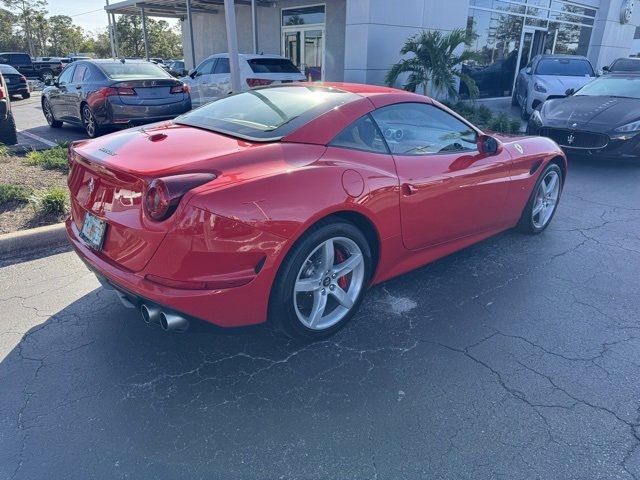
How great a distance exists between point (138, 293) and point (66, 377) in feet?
2.37

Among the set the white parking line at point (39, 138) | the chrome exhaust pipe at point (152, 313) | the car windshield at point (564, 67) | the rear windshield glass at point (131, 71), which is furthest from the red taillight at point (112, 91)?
the car windshield at point (564, 67)

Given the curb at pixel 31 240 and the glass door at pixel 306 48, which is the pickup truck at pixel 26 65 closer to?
the glass door at pixel 306 48

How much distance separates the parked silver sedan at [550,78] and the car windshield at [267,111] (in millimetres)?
10301

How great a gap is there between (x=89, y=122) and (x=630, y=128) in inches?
364

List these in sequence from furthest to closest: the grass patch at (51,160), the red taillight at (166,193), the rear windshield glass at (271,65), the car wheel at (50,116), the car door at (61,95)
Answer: the rear windshield glass at (271,65) → the car wheel at (50,116) → the car door at (61,95) → the grass patch at (51,160) → the red taillight at (166,193)

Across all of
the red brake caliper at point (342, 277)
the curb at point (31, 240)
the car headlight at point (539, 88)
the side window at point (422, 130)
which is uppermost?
the side window at point (422, 130)

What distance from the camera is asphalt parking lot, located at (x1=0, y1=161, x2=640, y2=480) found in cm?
218

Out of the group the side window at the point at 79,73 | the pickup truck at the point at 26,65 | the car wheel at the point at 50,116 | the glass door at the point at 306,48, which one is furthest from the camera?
the pickup truck at the point at 26,65

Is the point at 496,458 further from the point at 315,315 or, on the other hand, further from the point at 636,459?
the point at 315,315

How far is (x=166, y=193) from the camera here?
2361 millimetres

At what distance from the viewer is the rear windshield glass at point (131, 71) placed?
9043mm

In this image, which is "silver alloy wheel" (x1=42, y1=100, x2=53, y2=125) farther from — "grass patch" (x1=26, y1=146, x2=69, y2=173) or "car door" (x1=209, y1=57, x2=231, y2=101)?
"grass patch" (x1=26, y1=146, x2=69, y2=173)

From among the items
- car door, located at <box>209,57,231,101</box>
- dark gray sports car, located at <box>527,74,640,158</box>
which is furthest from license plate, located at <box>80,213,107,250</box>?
car door, located at <box>209,57,231,101</box>

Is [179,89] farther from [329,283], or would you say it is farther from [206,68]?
[329,283]
